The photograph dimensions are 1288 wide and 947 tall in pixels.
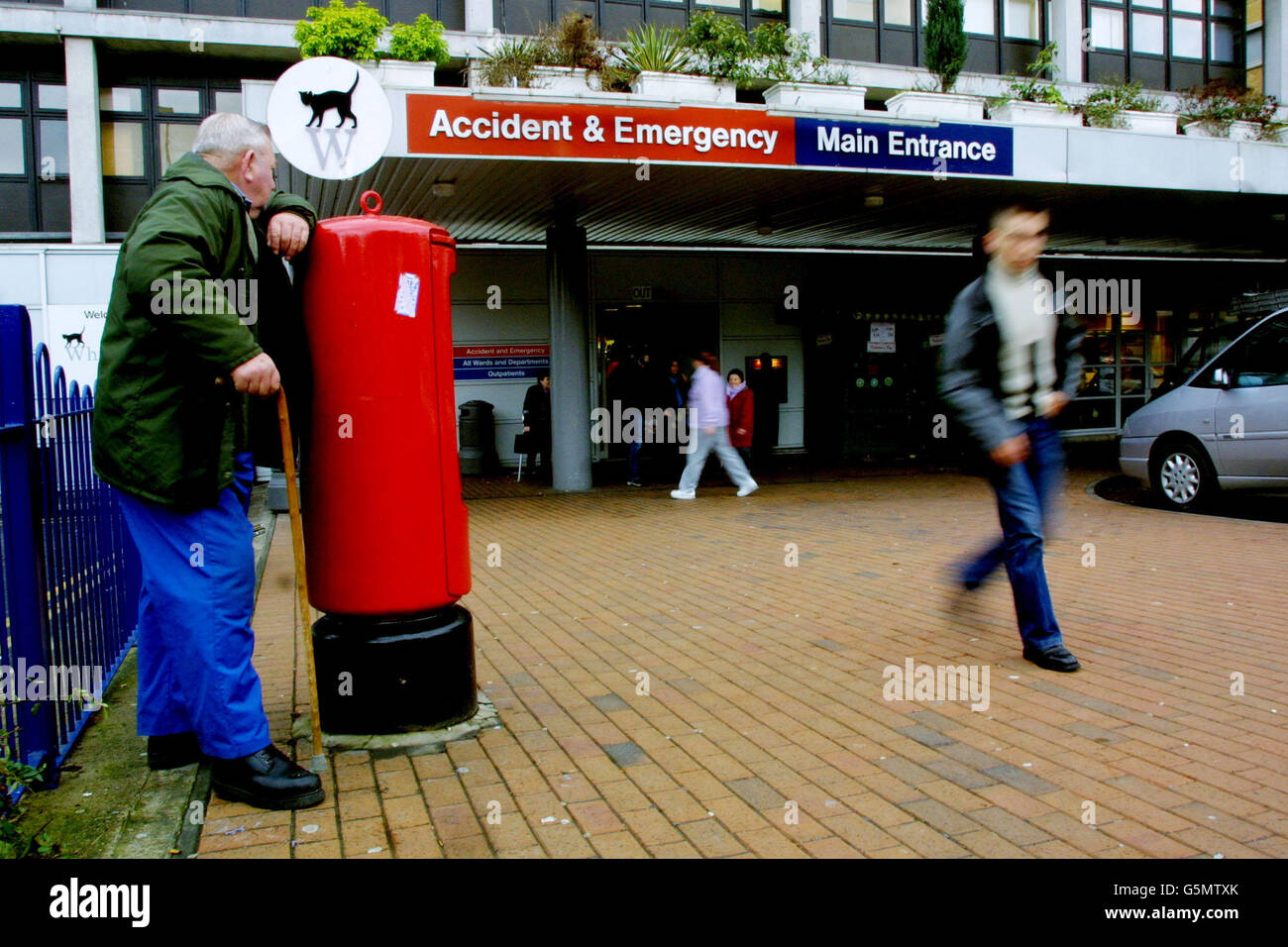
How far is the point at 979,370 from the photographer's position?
4.59 meters

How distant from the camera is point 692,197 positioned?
1272cm

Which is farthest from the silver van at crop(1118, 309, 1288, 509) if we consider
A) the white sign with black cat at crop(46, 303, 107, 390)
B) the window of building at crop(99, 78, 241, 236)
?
the window of building at crop(99, 78, 241, 236)

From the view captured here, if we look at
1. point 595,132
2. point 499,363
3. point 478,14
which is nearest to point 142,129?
point 478,14

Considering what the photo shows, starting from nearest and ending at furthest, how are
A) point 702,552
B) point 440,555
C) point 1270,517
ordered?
point 440,555
point 702,552
point 1270,517

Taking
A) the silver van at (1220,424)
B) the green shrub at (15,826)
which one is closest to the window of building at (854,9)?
the silver van at (1220,424)

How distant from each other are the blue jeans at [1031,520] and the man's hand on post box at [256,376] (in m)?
3.15

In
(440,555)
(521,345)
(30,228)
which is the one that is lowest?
(440,555)

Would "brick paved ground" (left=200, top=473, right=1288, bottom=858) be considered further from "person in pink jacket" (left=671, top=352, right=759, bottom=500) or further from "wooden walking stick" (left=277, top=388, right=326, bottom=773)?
"person in pink jacket" (left=671, top=352, right=759, bottom=500)

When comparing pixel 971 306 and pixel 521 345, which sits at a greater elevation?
pixel 521 345

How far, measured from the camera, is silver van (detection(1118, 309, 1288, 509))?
9.34 metres
